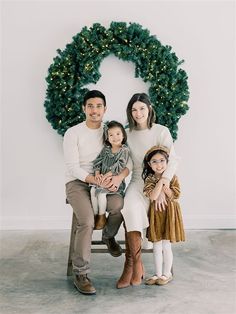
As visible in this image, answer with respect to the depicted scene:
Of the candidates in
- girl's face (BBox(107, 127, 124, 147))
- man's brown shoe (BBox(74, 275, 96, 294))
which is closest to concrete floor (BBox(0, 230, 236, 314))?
man's brown shoe (BBox(74, 275, 96, 294))

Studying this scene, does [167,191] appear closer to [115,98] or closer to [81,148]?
[81,148]

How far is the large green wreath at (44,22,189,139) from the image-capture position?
4.34 meters

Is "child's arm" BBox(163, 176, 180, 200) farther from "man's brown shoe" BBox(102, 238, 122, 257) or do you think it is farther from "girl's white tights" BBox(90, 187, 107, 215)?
"man's brown shoe" BBox(102, 238, 122, 257)

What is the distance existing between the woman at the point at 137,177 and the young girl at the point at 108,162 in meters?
0.10

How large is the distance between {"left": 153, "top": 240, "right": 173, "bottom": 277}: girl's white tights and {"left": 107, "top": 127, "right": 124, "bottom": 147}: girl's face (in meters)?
0.71

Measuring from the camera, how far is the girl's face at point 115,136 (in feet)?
11.0

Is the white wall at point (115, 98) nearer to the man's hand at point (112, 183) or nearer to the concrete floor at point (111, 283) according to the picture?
the concrete floor at point (111, 283)

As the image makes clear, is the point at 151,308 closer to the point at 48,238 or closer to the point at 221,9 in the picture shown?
the point at 48,238

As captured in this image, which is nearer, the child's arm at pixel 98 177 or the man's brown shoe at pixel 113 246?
the child's arm at pixel 98 177

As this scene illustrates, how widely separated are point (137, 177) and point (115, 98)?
1267mm

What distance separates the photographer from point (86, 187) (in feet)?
11.5

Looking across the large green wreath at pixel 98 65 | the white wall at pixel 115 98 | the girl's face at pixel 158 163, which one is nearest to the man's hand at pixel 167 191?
the girl's face at pixel 158 163

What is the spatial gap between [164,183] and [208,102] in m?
1.53

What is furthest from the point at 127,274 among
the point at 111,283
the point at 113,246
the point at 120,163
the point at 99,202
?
the point at 120,163
